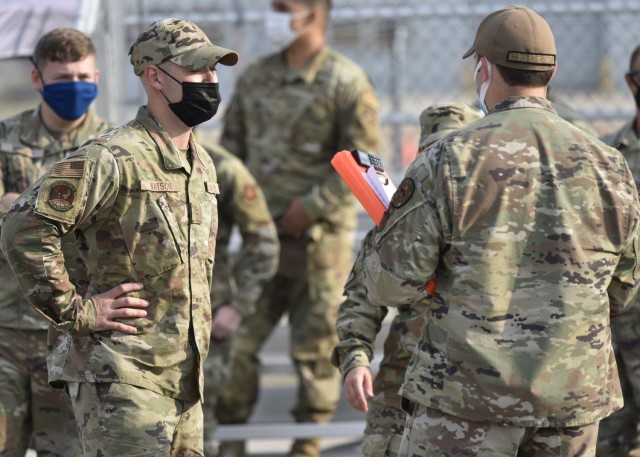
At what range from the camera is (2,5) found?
5863 mm

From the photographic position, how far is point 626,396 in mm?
5199

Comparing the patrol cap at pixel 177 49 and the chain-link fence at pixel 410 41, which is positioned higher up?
the patrol cap at pixel 177 49

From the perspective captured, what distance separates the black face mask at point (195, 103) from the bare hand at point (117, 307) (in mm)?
531

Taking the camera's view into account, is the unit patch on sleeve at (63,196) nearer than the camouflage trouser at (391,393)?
Yes

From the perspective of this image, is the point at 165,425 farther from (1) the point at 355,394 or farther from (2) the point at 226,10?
(2) the point at 226,10

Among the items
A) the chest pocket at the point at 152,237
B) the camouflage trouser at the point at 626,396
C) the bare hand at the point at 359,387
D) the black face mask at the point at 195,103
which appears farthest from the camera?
the camouflage trouser at the point at 626,396

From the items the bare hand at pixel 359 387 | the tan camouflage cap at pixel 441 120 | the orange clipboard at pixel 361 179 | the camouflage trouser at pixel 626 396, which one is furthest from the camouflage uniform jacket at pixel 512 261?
the camouflage trouser at pixel 626 396

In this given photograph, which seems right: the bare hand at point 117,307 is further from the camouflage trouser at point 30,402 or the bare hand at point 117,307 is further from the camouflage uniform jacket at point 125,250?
the camouflage trouser at point 30,402

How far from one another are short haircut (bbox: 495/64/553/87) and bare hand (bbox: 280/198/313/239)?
2.99 metres

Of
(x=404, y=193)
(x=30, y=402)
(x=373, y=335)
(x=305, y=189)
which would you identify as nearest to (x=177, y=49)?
(x=404, y=193)

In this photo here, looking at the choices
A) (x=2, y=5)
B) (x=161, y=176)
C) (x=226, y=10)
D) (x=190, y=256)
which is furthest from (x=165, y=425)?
(x=226, y=10)

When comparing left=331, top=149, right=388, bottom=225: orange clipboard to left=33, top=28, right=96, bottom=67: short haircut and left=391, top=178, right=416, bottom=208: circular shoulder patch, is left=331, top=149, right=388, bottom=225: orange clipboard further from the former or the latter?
left=33, top=28, right=96, bottom=67: short haircut

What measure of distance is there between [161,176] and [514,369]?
Answer: 3.84 feet

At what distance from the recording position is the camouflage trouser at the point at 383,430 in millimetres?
3939
